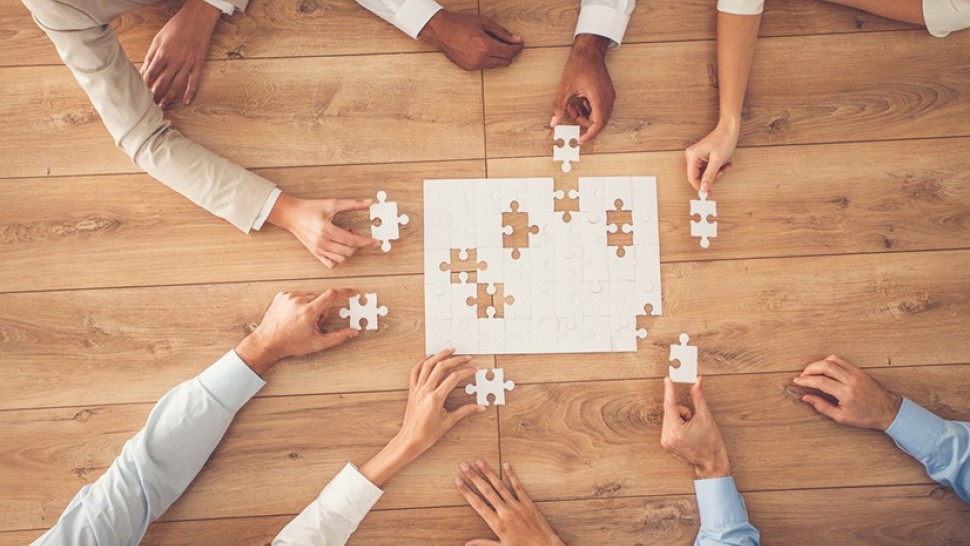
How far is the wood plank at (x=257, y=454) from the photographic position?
→ 5.99ft

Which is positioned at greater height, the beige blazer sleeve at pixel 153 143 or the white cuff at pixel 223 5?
the white cuff at pixel 223 5

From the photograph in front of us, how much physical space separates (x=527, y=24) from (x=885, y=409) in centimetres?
Answer: 146

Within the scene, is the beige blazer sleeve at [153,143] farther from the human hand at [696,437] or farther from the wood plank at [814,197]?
the human hand at [696,437]

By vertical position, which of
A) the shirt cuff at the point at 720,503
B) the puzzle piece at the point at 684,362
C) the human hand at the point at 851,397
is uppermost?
the puzzle piece at the point at 684,362

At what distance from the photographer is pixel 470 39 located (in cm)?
Answer: 187

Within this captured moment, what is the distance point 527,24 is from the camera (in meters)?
1.96

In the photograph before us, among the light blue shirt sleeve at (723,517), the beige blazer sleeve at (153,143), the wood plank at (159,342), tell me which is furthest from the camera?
the wood plank at (159,342)

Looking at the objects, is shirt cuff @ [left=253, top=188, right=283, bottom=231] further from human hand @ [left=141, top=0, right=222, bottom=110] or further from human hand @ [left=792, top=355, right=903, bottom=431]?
human hand @ [left=792, top=355, right=903, bottom=431]

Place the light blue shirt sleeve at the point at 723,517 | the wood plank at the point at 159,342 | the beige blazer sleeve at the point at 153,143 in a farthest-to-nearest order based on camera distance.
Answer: the wood plank at the point at 159,342 → the light blue shirt sleeve at the point at 723,517 → the beige blazer sleeve at the point at 153,143

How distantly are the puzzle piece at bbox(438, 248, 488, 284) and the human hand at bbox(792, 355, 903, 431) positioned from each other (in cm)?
95

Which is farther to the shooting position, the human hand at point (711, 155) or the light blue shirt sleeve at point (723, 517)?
the human hand at point (711, 155)

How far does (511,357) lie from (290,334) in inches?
23.6

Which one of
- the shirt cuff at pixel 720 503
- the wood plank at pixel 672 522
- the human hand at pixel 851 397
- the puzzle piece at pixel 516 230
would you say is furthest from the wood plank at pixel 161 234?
the human hand at pixel 851 397

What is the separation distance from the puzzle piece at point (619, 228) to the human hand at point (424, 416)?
0.52m
